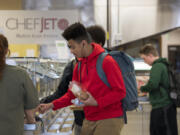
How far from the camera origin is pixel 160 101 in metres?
3.38

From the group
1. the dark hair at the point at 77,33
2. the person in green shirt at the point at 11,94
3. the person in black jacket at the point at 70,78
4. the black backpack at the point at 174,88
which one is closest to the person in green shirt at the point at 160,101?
the black backpack at the point at 174,88

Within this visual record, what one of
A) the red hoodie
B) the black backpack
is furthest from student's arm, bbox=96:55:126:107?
the black backpack

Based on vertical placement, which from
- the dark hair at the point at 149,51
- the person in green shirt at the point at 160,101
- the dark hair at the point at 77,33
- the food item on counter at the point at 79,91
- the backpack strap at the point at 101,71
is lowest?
the person in green shirt at the point at 160,101

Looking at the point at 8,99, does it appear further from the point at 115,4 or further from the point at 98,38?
the point at 115,4

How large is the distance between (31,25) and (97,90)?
3656 millimetres

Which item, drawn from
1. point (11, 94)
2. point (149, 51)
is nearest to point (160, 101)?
point (149, 51)

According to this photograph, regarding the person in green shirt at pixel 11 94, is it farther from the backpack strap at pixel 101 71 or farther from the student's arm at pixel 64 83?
the student's arm at pixel 64 83

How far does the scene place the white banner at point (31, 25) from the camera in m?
4.96

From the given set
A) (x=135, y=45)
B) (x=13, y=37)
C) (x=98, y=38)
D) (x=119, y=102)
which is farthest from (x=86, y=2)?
(x=119, y=102)

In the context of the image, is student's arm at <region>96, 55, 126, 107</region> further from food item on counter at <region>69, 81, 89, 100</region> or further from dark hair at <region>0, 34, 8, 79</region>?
dark hair at <region>0, 34, 8, 79</region>

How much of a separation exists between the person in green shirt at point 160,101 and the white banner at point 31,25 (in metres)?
2.16

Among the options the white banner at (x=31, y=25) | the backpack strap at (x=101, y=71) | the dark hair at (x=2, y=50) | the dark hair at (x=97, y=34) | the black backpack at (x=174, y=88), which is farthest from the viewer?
the white banner at (x=31, y=25)

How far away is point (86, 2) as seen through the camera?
18.9 feet

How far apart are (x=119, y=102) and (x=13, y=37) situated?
3768 millimetres
